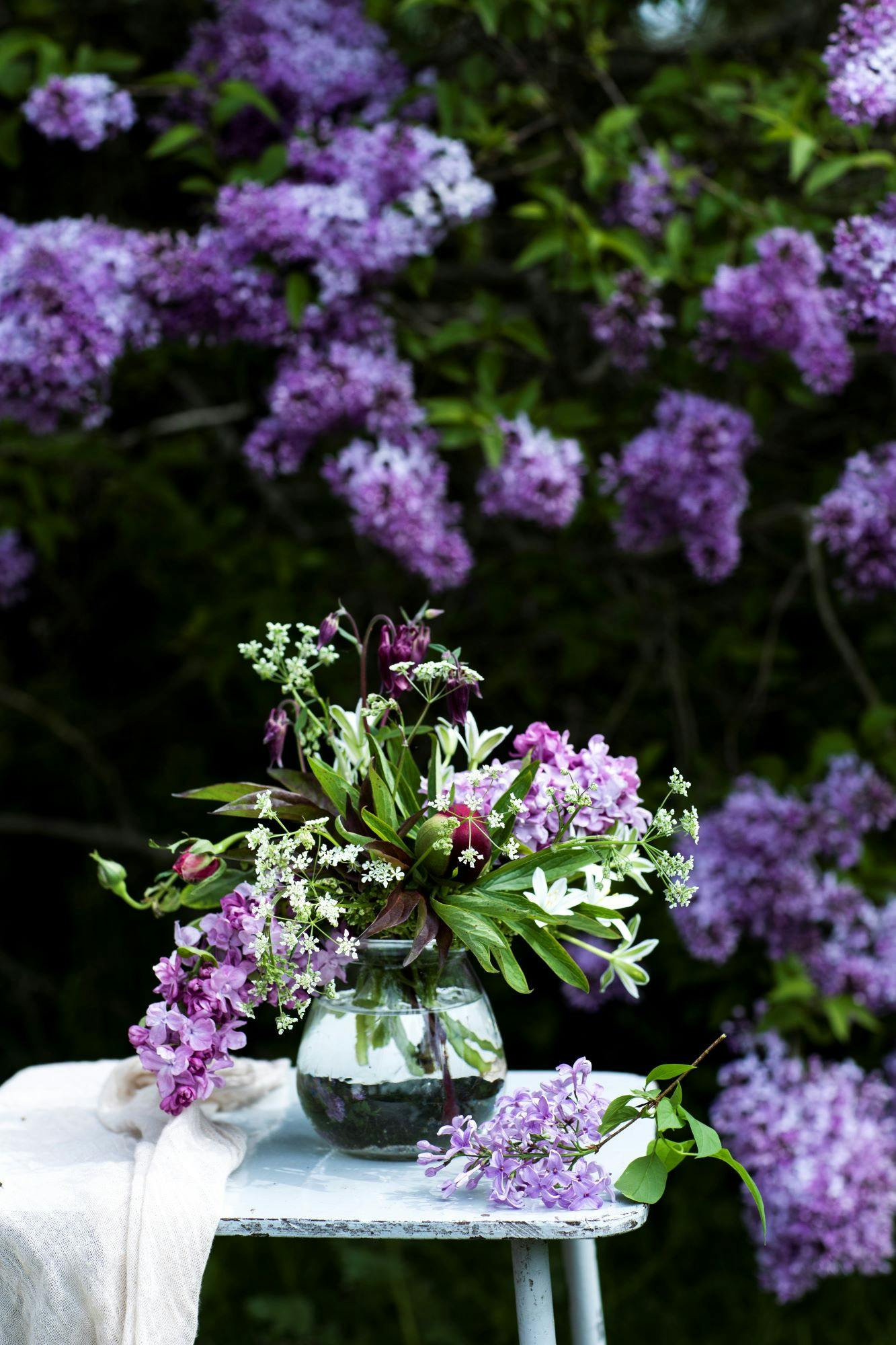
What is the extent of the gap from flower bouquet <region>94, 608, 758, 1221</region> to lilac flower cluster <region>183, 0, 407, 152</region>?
1286 millimetres

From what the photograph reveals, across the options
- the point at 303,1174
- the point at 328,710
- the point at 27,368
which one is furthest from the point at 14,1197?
the point at 27,368

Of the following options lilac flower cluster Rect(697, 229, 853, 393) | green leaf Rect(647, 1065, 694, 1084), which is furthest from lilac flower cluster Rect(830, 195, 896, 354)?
green leaf Rect(647, 1065, 694, 1084)

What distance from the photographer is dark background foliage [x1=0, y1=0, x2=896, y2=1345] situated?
7.41 ft

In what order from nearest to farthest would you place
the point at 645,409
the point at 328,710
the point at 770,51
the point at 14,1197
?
the point at 14,1197
the point at 328,710
the point at 645,409
the point at 770,51

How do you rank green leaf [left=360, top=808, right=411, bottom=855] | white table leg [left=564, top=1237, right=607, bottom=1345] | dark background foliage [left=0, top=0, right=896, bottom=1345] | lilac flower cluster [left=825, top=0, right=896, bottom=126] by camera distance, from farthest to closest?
dark background foliage [left=0, top=0, right=896, bottom=1345], lilac flower cluster [left=825, top=0, right=896, bottom=126], white table leg [left=564, top=1237, right=607, bottom=1345], green leaf [left=360, top=808, right=411, bottom=855]

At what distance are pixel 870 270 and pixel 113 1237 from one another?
57.0 inches

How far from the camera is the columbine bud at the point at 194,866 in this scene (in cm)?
126

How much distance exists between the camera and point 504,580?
279cm

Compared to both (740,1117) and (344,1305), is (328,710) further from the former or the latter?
(344,1305)

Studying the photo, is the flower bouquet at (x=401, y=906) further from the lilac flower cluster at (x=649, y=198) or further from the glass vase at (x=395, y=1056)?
the lilac flower cluster at (x=649, y=198)

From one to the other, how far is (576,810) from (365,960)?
0.73 feet

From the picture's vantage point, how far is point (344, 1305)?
8.70 ft

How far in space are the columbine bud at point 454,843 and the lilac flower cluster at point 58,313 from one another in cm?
106

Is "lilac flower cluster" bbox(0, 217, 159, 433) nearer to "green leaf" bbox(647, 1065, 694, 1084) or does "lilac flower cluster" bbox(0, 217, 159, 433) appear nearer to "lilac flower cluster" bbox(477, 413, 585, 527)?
"lilac flower cluster" bbox(477, 413, 585, 527)
